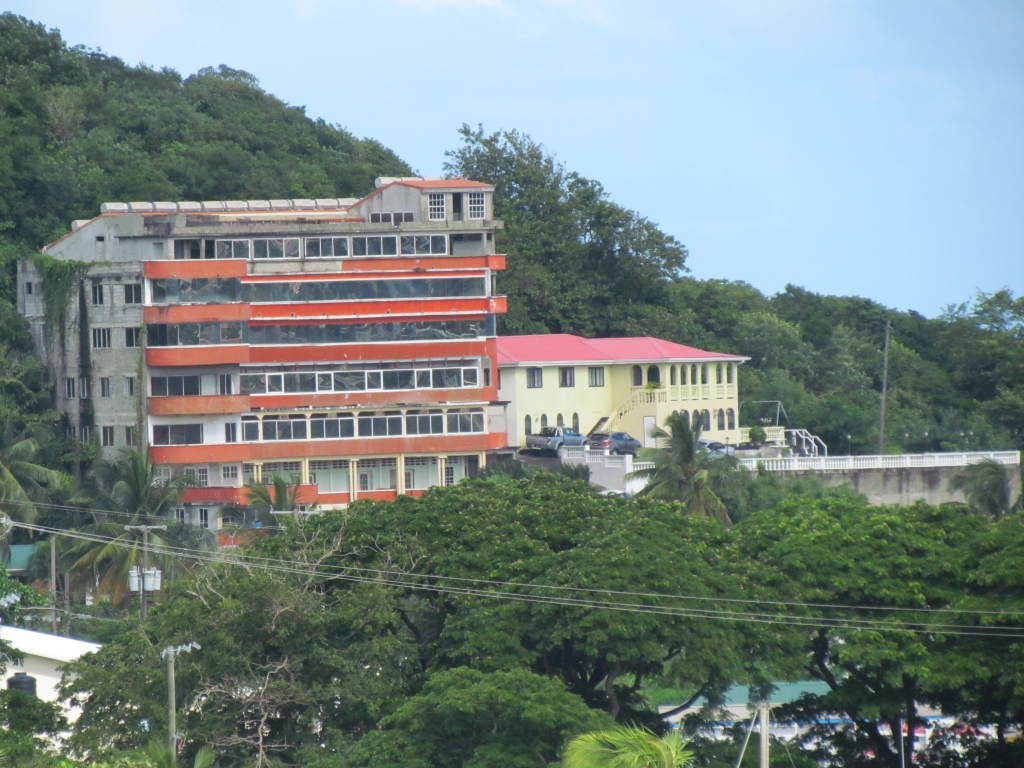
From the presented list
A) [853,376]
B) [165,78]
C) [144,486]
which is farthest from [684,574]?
[165,78]

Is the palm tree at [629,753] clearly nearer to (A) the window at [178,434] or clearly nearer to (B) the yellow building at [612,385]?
(A) the window at [178,434]

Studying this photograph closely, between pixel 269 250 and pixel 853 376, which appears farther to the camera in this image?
pixel 853 376

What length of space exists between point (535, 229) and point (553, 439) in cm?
1490

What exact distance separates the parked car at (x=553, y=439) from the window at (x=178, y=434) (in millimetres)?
13612

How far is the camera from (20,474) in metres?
60.5

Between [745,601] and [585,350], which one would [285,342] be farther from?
[745,601]

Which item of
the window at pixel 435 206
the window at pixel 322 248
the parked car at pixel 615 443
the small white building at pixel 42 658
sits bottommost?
the small white building at pixel 42 658

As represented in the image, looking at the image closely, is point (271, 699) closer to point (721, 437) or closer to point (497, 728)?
point (497, 728)

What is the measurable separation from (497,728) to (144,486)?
2895cm

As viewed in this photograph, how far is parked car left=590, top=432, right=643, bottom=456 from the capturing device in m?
67.4

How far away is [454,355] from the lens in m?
66.2

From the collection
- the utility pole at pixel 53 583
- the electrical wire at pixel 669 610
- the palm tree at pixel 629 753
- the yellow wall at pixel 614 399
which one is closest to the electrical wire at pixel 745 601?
the electrical wire at pixel 669 610

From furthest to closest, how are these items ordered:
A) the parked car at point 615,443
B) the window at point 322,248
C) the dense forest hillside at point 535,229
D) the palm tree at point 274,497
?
1. the dense forest hillside at point 535,229
2. the parked car at point 615,443
3. the window at point 322,248
4. the palm tree at point 274,497

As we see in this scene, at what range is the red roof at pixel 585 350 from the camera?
72.2m
